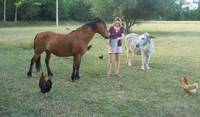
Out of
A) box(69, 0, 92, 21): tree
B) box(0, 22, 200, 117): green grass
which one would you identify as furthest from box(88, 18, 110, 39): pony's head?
box(69, 0, 92, 21): tree

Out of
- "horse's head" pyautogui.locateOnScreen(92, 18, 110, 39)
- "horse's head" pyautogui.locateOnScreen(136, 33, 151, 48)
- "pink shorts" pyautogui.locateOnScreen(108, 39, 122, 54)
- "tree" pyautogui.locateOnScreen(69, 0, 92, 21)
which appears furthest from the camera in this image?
"tree" pyautogui.locateOnScreen(69, 0, 92, 21)

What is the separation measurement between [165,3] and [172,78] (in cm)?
2876

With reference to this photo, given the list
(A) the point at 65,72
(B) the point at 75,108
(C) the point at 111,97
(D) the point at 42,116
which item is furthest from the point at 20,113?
(A) the point at 65,72

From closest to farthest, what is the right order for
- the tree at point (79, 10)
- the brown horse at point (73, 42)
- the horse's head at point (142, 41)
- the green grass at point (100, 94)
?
the green grass at point (100, 94), the brown horse at point (73, 42), the horse's head at point (142, 41), the tree at point (79, 10)

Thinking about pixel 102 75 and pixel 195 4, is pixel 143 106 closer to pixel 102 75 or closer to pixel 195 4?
pixel 102 75

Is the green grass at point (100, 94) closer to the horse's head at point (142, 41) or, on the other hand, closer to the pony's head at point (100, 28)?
the horse's head at point (142, 41)

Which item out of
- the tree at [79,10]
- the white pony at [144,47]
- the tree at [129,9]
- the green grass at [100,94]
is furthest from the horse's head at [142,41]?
the tree at [79,10]

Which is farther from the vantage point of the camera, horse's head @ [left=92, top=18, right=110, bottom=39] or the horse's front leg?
horse's head @ [left=92, top=18, right=110, bottom=39]

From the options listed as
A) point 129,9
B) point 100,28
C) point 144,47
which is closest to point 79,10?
point 129,9

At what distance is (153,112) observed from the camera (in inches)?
321

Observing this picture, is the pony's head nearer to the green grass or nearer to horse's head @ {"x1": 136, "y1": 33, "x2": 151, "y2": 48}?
the green grass

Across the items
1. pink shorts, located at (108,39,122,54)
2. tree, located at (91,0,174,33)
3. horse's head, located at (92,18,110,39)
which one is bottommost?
pink shorts, located at (108,39,122,54)

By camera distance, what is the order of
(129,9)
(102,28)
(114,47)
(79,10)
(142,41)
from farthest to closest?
(79,10)
(129,9)
(142,41)
(114,47)
(102,28)

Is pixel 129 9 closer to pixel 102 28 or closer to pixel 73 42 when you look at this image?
pixel 102 28
